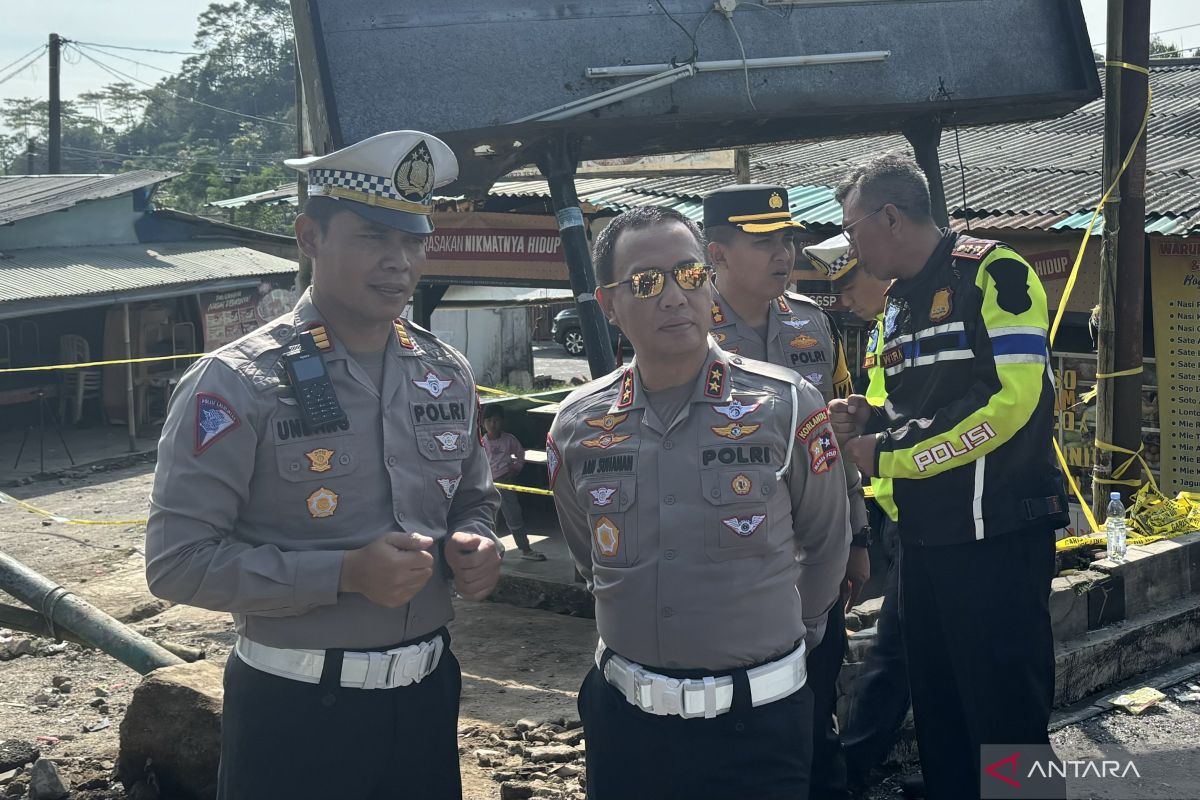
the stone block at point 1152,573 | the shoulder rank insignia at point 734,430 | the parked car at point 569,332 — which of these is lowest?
the stone block at point 1152,573

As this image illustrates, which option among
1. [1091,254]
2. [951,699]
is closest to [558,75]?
[951,699]

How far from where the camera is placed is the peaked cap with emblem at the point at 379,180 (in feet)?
9.50

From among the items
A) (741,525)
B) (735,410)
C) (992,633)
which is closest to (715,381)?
(735,410)

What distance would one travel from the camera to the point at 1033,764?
3568 mm

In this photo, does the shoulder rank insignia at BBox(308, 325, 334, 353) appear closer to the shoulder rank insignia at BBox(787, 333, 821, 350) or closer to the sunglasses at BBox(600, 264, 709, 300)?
the sunglasses at BBox(600, 264, 709, 300)

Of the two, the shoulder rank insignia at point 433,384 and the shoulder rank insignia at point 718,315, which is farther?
the shoulder rank insignia at point 718,315

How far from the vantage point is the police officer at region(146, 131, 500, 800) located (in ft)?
8.56

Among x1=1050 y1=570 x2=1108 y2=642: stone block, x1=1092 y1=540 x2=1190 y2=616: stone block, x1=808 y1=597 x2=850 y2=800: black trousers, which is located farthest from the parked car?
x1=808 y1=597 x2=850 y2=800: black trousers

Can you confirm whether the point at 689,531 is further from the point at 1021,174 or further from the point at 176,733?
the point at 1021,174

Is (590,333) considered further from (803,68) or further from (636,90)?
(803,68)

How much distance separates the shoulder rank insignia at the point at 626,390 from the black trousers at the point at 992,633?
4.28 feet

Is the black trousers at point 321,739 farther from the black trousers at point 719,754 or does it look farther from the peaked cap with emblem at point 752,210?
the peaked cap with emblem at point 752,210

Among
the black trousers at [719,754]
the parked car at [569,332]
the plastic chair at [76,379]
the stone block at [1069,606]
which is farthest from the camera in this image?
the parked car at [569,332]

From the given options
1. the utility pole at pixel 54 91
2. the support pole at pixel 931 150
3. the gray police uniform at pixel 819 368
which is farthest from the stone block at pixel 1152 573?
the utility pole at pixel 54 91
